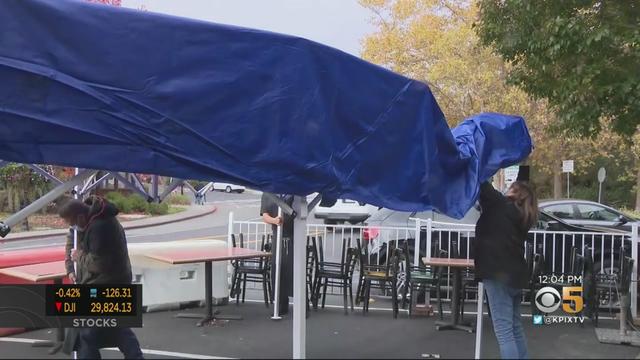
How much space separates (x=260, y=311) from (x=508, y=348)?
3826 millimetres

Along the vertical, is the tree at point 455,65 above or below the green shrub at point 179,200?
above

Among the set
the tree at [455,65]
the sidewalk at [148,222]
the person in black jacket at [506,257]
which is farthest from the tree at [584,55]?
the sidewalk at [148,222]

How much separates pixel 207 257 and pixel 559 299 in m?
4.33

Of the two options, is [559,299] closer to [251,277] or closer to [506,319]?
[506,319]

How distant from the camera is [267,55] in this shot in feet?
14.1

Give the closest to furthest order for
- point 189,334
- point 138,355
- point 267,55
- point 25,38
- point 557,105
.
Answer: point 25,38, point 267,55, point 138,355, point 189,334, point 557,105

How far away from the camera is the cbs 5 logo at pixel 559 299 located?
7387mm

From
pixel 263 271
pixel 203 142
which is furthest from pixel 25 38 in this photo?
pixel 263 271

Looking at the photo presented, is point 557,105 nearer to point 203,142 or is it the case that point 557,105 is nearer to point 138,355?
point 203,142

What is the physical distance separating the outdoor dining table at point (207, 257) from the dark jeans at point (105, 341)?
1646 millimetres

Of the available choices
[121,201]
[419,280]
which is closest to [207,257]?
[419,280]

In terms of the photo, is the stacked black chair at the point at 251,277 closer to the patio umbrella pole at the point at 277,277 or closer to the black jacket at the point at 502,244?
the patio umbrella pole at the point at 277,277

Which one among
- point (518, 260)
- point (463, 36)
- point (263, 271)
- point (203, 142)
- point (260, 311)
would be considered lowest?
point (260, 311)

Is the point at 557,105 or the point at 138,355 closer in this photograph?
the point at 138,355
